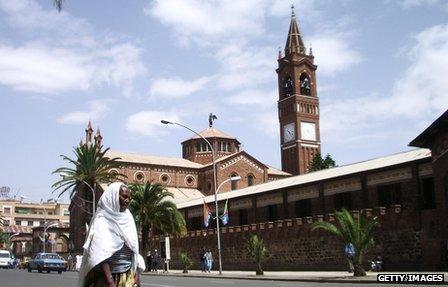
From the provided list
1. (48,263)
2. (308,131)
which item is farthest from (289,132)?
(48,263)

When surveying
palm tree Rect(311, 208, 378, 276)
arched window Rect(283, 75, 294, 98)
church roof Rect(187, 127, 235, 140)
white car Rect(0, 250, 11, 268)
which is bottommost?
white car Rect(0, 250, 11, 268)

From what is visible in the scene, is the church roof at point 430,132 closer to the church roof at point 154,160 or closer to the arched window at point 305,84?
the church roof at point 154,160

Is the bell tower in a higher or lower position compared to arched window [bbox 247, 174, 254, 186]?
→ higher

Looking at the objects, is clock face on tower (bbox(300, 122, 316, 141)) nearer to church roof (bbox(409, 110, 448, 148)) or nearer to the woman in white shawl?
church roof (bbox(409, 110, 448, 148))

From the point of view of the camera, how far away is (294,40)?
91.6m

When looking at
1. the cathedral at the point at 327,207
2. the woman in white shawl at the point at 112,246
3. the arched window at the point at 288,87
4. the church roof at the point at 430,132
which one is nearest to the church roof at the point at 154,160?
the cathedral at the point at 327,207

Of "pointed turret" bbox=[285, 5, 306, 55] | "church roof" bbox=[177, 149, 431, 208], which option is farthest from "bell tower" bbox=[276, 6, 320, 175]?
"church roof" bbox=[177, 149, 431, 208]

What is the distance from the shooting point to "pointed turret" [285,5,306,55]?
9006cm

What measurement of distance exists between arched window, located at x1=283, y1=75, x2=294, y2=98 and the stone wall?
44.4m

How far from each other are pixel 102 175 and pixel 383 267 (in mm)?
33434

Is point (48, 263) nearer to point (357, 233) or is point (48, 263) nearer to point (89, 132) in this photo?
point (357, 233)

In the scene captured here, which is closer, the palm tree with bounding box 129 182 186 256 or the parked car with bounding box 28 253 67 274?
the parked car with bounding box 28 253 67 274

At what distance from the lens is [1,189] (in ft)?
464

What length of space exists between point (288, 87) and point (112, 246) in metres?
86.4
